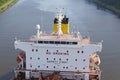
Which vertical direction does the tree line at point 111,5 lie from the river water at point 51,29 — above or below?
above

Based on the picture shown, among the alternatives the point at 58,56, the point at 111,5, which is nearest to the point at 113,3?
Result: the point at 111,5

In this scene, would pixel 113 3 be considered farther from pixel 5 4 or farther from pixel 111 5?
pixel 5 4

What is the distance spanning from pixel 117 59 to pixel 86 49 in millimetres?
9181

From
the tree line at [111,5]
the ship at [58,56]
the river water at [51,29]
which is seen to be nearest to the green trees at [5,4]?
the river water at [51,29]

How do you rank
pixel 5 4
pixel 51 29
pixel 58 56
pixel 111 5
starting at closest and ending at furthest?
pixel 58 56 < pixel 51 29 < pixel 5 4 < pixel 111 5

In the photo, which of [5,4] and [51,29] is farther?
[5,4]

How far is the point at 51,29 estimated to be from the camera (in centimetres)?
3712

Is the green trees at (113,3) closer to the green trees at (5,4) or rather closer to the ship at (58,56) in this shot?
the green trees at (5,4)

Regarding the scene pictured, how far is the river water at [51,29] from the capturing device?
25.3 m

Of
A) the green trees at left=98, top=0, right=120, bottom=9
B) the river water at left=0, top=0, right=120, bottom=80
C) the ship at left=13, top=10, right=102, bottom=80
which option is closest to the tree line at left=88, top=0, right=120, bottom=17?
the green trees at left=98, top=0, right=120, bottom=9

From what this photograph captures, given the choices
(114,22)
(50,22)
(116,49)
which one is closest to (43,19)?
(50,22)

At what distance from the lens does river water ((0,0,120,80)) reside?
995 inches

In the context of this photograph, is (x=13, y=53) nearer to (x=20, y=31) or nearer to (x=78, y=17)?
(x=20, y=31)

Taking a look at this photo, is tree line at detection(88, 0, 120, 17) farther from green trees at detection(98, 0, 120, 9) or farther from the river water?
the river water
